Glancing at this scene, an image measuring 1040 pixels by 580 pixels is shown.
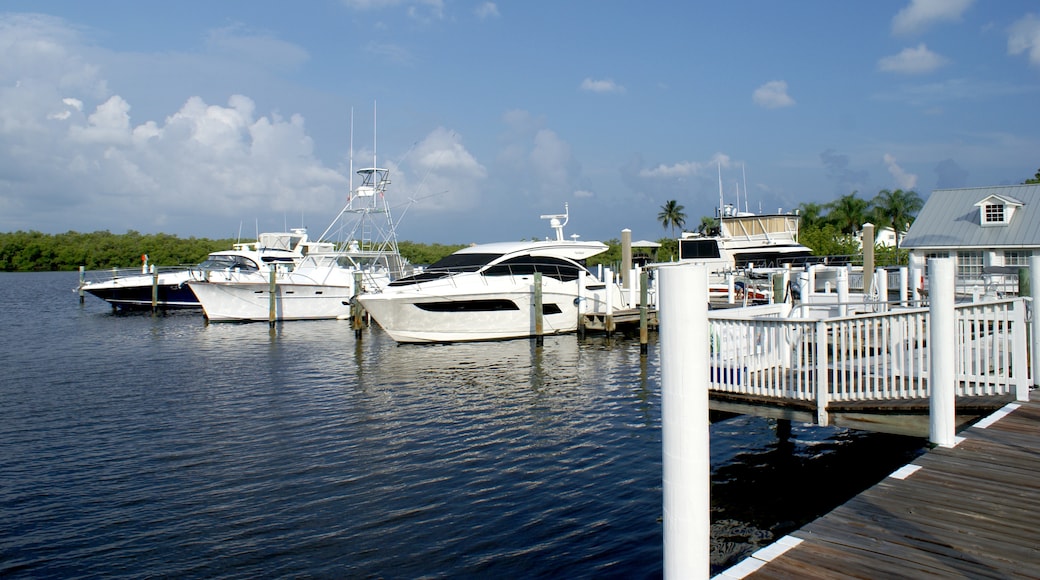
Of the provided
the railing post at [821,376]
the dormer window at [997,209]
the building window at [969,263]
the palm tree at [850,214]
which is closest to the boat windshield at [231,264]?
the building window at [969,263]

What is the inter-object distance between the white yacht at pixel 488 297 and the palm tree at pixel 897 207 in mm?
50400

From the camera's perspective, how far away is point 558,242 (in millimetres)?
27391

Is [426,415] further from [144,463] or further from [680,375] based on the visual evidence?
[680,375]

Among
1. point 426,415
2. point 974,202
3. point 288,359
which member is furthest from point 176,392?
point 974,202

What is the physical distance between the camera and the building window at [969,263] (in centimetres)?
2817

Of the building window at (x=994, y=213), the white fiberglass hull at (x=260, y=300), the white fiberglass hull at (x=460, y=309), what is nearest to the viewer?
the white fiberglass hull at (x=460, y=309)

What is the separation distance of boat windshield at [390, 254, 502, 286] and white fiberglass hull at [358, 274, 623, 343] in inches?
21.2

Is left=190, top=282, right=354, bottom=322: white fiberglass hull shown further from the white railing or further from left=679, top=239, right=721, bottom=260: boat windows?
the white railing

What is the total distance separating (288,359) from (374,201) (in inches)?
509

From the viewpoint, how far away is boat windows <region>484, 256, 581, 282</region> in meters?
25.6

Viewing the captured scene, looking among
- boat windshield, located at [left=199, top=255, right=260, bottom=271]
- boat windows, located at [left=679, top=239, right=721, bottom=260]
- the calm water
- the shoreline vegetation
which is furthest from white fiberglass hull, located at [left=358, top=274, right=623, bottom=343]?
the shoreline vegetation

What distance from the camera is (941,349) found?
6.73 metres

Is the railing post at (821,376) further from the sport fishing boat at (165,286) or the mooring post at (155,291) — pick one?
the mooring post at (155,291)

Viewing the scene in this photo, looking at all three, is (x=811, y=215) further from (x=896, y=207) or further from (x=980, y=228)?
(x=980, y=228)
